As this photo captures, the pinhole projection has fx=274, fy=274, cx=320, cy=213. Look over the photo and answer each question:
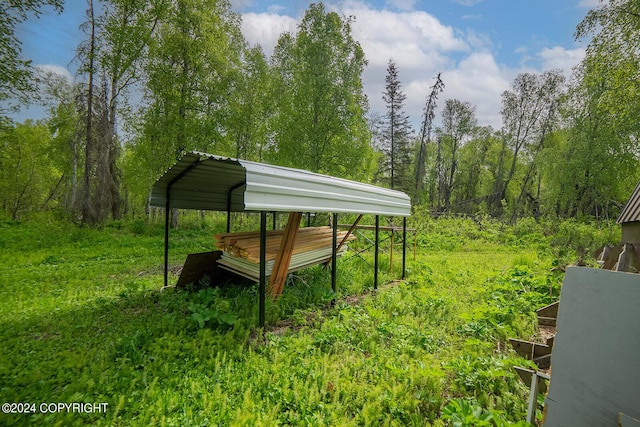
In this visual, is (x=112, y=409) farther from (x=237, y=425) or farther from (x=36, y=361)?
(x=36, y=361)

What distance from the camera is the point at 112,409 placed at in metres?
2.42

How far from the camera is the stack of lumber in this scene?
4902 millimetres

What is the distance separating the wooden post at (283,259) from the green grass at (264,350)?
306 mm

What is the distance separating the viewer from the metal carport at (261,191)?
346 centimetres

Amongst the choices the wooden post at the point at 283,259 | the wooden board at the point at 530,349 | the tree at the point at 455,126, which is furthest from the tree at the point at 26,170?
the tree at the point at 455,126

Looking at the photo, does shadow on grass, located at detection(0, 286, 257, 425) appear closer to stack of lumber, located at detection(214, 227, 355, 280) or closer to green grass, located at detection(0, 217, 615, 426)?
green grass, located at detection(0, 217, 615, 426)

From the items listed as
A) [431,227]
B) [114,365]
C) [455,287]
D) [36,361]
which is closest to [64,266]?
[36,361]

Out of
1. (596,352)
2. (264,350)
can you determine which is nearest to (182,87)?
(264,350)

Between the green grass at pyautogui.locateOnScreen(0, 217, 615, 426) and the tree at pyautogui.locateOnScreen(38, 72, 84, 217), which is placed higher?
the tree at pyautogui.locateOnScreen(38, 72, 84, 217)

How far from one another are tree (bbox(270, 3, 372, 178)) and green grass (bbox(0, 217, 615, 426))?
7.47 m

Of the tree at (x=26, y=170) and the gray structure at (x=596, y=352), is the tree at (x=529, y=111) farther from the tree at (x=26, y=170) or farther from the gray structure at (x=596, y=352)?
the tree at (x=26, y=170)

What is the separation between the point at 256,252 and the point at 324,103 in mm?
9996

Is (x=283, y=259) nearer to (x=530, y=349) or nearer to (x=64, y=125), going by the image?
(x=530, y=349)

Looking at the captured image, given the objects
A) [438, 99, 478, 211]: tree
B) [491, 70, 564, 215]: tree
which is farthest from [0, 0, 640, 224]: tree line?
[438, 99, 478, 211]: tree
